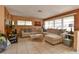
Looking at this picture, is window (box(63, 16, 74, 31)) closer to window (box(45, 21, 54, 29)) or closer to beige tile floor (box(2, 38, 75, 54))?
beige tile floor (box(2, 38, 75, 54))

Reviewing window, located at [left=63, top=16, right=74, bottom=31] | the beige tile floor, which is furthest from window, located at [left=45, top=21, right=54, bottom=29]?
the beige tile floor

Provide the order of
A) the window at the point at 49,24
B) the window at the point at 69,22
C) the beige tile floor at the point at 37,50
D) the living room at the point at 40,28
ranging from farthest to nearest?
the window at the point at 49,24 < the window at the point at 69,22 < the living room at the point at 40,28 < the beige tile floor at the point at 37,50

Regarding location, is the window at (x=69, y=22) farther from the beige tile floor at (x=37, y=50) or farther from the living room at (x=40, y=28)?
the beige tile floor at (x=37, y=50)

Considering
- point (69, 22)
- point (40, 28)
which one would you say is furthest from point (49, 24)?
point (69, 22)

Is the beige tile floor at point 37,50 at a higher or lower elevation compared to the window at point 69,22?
lower

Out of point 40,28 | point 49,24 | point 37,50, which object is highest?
point 49,24

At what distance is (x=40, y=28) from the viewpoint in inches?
312

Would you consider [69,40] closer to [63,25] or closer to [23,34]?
[63,25]

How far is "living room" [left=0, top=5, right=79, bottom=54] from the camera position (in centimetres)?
382

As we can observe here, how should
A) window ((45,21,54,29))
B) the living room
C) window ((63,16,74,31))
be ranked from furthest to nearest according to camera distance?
window ((45,21,54,29)) → window ((63,16,74,31)) → the living room

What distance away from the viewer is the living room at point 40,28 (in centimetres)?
382

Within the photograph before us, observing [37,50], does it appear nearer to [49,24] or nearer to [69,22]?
[69,22]

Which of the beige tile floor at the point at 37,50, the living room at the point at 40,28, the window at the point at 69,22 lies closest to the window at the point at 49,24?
the living room at the point at 40,28
